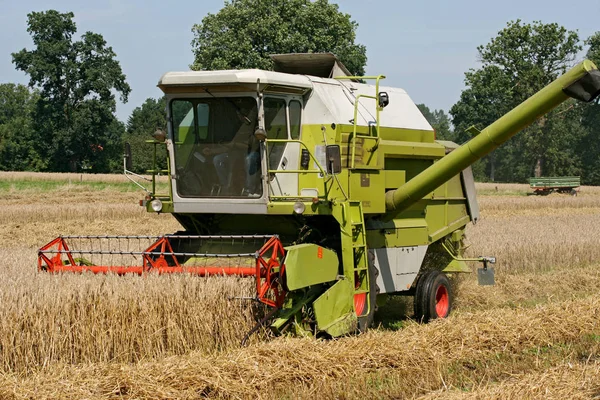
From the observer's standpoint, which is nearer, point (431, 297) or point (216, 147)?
point (216, 147)

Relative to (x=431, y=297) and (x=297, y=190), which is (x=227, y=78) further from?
(x=431, y=297)

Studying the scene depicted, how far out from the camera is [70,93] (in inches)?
2160

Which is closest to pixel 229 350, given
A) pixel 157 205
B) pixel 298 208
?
pixel 298 208

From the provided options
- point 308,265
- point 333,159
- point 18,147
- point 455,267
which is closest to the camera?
point 308,265

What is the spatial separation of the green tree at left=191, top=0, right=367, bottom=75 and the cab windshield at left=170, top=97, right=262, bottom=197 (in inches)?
970

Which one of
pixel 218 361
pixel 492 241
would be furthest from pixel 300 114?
pixel 492 241

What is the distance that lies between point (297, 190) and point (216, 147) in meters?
0.97

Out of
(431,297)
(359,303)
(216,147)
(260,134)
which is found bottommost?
(431,297)

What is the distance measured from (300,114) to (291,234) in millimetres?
1317

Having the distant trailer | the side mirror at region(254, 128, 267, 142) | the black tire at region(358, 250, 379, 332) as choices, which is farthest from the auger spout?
the distant trailer

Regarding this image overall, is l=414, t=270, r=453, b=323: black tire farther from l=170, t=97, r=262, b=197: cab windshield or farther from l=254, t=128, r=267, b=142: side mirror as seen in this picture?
l=254, t=128, r=267, b=142: side mirror

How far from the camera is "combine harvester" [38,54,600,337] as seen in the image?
8023 mm

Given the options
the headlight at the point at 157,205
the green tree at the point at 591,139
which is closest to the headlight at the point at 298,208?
the headlight at the point at 157,205

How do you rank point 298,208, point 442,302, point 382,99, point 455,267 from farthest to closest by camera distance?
point 455,267 → point 442,302 → point 382,99 → point 298,208
